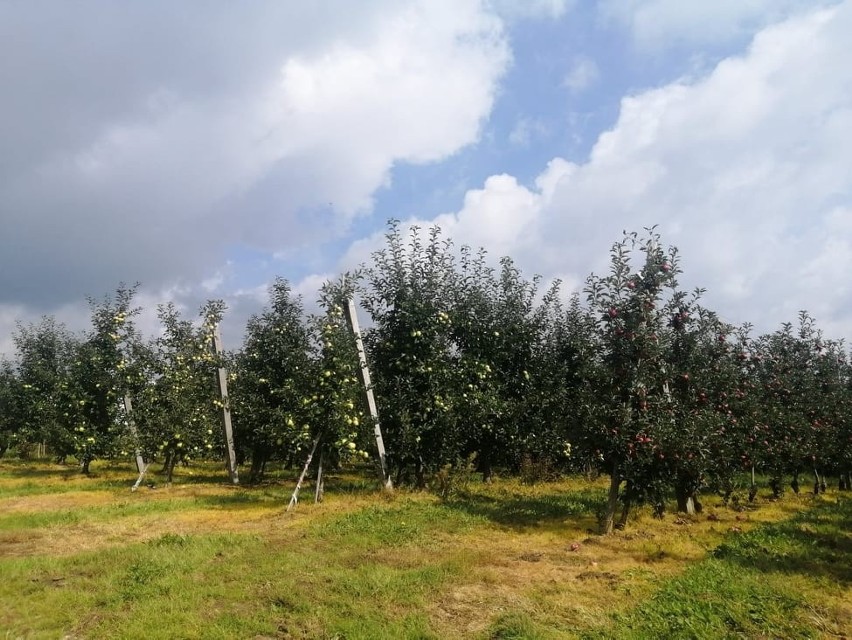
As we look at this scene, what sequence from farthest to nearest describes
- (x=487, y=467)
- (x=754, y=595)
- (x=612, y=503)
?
(x=487, y=467) < (x=612, y=503) < (x=754, y=595)

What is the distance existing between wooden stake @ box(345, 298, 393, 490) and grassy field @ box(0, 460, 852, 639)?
156 cm

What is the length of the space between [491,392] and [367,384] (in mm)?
4552

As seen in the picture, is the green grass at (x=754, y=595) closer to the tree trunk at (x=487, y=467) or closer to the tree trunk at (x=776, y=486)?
the tree trunk at (x=776, y=486)

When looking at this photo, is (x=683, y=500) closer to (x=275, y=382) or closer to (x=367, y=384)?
(x=367, y=384)

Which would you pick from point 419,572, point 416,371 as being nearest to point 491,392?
point 416,371

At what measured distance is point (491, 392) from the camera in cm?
1955

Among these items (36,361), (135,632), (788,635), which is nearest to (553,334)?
(788,635)

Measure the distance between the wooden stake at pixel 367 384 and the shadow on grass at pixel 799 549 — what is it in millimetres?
9309

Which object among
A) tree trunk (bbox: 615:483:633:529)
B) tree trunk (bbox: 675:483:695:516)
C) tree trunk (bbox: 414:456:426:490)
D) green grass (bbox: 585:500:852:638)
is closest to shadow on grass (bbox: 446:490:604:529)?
tree trunk (bbox: 615:483:633:529)

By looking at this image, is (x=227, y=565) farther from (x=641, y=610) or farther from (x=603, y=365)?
(x=603, y=365)

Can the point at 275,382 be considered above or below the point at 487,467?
above

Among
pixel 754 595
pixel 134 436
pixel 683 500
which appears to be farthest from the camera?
pixel 134 436

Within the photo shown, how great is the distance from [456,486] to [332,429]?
4.36 meters

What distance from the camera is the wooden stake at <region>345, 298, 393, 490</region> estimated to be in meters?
17.2
